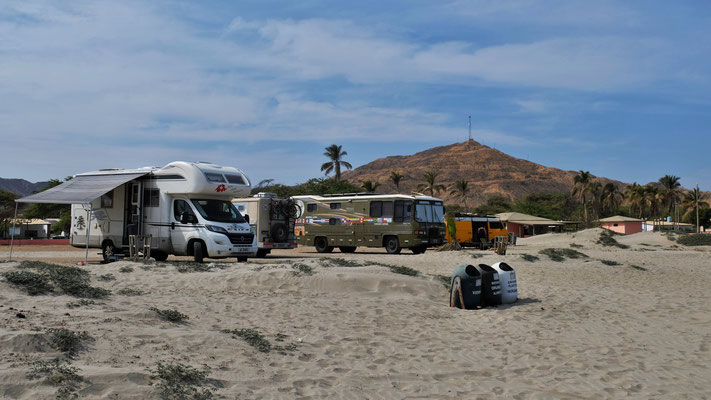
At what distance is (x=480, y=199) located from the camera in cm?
12800

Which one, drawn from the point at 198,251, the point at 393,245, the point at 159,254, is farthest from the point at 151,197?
the point at 393,245

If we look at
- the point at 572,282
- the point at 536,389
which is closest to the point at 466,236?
the point at 572,282

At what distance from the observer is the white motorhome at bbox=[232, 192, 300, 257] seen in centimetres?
2334

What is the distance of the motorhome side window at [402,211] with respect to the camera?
26188 mm

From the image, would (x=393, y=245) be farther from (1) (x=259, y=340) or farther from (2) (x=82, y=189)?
(1) (x=259, y=340)

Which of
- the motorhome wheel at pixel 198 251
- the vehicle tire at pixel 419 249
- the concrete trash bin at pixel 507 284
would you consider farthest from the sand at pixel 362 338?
the vehicle tire at pixel 419 249

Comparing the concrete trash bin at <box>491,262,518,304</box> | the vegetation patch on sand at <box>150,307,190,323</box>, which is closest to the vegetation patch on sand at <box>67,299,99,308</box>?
the vegetation patch on sand at <box>150,307,190,323</box>

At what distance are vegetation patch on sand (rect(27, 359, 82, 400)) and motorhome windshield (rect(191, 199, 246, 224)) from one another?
12630 mm

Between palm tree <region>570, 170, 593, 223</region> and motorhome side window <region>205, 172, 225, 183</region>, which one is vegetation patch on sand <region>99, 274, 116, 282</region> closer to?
motorhome side window <region>205, 172, 225, 183</region>

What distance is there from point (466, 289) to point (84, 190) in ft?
39.4

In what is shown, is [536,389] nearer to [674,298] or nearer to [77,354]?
[77,354]

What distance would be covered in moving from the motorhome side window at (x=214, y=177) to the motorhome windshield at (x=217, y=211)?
2.10 ft

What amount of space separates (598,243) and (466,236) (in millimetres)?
9552

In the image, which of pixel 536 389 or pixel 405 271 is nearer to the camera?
pixel 536 389
